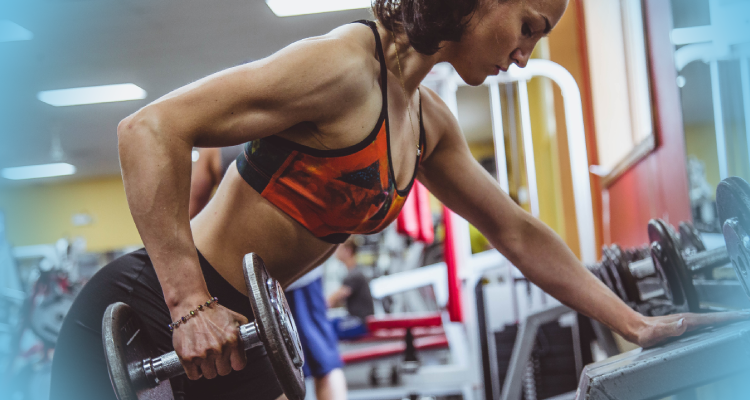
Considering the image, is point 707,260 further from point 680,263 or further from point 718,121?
point 718,121

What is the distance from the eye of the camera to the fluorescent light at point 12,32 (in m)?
4.76

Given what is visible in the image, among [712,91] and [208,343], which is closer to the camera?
[208,343]

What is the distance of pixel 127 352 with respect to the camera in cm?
68

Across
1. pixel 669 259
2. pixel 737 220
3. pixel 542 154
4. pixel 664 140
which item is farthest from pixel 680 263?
pixel 542 154

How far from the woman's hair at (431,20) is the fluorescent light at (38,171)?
33.0 ft

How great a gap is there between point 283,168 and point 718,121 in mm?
1116

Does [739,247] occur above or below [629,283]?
above

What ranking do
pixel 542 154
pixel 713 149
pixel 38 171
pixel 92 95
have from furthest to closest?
pixel 38 171 → pixel 542 154 → pixel 92 95 → pixel 713 149

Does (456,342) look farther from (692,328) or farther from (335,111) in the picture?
(335,111)

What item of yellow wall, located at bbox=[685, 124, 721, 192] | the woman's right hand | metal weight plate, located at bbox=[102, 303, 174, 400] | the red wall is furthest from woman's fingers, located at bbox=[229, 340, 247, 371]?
the red wall

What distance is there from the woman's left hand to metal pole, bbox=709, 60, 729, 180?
1.95ft

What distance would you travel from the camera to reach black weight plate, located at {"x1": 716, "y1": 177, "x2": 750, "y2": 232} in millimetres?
666

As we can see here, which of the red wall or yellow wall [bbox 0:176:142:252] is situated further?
yellow wall [bbox 0:176:142:252]

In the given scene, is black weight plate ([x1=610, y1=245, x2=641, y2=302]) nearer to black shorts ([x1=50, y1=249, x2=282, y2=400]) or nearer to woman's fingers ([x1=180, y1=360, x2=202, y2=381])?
black shorts ([x1=50, y1=249, x2=282, y2=400])
